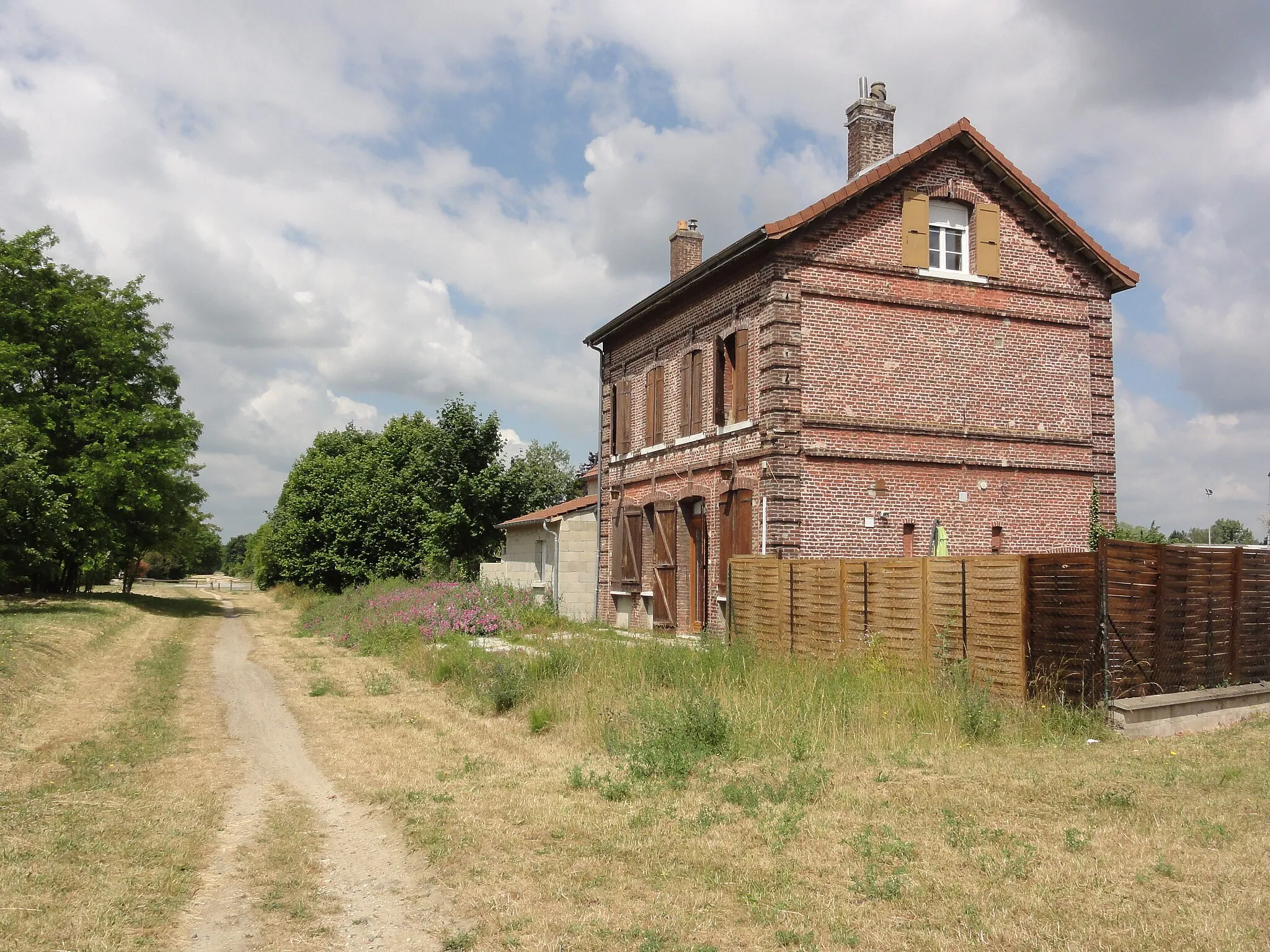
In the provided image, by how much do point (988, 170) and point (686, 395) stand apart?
732cm

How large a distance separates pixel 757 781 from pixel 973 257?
13.8 m

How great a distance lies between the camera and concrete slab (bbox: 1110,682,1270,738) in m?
9.90

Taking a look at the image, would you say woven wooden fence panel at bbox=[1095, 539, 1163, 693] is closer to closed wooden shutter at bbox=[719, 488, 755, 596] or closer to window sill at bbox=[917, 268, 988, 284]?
closed wooden shutter at bbox=[719, 488, 755, 596]

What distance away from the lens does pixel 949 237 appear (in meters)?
18.8

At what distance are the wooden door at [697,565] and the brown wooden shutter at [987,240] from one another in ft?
23.4

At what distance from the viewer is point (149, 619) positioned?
28.3m

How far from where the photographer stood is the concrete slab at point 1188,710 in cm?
990

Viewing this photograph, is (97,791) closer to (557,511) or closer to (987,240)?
(987,240)

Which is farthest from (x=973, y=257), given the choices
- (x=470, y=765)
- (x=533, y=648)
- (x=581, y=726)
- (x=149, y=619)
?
(x=149, y=619)

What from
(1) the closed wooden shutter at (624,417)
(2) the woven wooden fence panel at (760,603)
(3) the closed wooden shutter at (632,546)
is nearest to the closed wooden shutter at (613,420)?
(1) the closed wooden shutter at (624,417)

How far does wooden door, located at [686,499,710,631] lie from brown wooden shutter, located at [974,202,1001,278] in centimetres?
712

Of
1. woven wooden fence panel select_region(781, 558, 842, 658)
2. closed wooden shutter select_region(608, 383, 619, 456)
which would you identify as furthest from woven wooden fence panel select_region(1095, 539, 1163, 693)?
closed wooden shutter select_region(608, 383, 619, 456)

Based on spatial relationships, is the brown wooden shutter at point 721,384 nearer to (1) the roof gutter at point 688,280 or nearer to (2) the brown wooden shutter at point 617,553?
(1) the roof gutter at point 688,280

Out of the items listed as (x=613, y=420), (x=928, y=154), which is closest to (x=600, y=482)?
(x=613, y=420)
